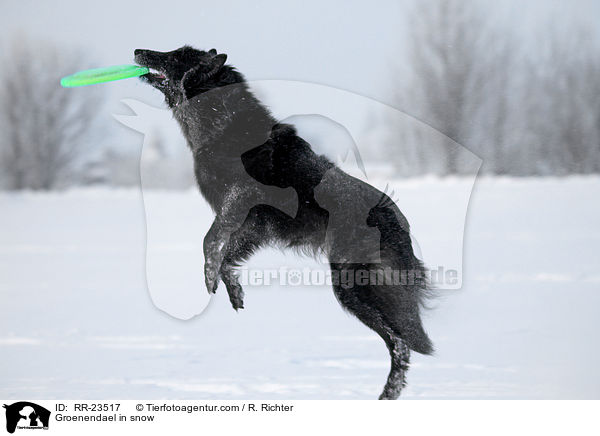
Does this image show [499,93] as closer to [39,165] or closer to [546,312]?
[546,312]

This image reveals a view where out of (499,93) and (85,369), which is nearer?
(85,369)

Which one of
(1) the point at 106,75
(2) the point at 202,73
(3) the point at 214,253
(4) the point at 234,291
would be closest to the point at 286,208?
(3) the point at 214,253

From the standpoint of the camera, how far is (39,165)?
9.88 metres

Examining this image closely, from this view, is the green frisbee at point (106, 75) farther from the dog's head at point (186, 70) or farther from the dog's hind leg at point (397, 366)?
the dog's hind leg at point (397, 366)

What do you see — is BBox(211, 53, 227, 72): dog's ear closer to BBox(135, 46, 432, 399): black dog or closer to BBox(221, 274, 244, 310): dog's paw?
BBox(135, 46, 432, 399): black dog

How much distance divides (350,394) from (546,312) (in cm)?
219

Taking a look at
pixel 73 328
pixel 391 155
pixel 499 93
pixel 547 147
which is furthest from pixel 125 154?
pixel 547 147

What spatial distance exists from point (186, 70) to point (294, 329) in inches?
85.3

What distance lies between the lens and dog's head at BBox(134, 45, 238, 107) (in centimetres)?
341
